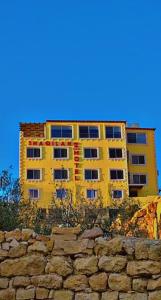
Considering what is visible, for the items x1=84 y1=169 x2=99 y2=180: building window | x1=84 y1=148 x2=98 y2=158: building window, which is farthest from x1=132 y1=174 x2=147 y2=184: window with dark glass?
x1=84 y1=148 x2=98 y2=158: building window

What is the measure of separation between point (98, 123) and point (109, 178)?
6768 millimetres

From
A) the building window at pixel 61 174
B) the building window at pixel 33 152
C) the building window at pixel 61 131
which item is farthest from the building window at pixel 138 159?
the building window at pixel 33 152

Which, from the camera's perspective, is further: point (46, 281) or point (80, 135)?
point (80, 135)

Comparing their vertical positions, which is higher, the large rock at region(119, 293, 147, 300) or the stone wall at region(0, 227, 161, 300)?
the stone wall at region(0, 227, 161, 300)

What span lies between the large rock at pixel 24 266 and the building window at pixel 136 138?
2319 inches

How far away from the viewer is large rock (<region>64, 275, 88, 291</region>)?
8922 mm

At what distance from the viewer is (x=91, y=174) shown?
6353 cm

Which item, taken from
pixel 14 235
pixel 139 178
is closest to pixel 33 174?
pixel 139 178

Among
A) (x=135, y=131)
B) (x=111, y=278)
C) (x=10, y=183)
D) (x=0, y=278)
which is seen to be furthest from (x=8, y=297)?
(x=135, y=131)

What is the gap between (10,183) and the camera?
2583 cm

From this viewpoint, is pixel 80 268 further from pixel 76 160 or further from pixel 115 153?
pixel 115 153

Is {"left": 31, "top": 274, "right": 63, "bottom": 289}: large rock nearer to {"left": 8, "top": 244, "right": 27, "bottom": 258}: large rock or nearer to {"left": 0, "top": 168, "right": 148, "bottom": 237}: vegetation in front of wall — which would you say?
→ {"left": 8, "top": 244, "right": 27, "bottom": 258}: large rock

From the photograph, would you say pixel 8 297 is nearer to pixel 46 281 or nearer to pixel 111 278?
pixel 46 281

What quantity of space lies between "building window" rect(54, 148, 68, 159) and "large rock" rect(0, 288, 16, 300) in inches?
2155
